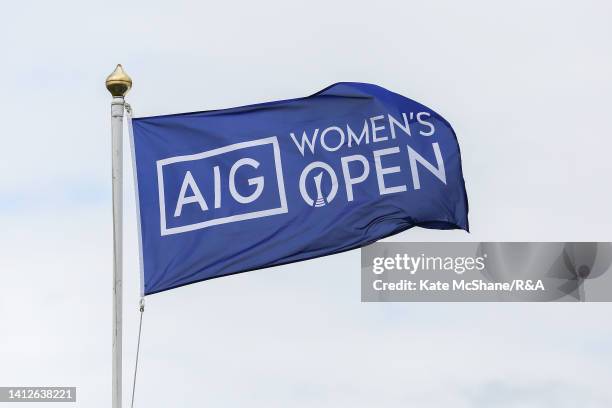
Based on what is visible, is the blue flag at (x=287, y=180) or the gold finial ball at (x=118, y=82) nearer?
the gold finial ball at (x=118, y=82)

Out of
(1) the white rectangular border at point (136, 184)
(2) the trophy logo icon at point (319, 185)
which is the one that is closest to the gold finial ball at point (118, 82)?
(1) the white rectangular border at point (136, 184)

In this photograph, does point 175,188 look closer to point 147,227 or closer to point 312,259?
point 147,227

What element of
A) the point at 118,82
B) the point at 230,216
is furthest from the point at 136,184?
the point at 118,82

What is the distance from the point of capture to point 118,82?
2041 cm

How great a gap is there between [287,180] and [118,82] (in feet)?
10.0

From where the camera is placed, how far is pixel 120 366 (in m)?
19.8

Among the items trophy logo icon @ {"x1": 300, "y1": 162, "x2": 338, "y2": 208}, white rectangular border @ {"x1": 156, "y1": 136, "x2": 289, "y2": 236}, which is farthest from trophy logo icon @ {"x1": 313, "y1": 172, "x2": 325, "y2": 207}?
white rectangular border @ {"x1": 156, "y1": 136, "x2": 289, "y2": 236}

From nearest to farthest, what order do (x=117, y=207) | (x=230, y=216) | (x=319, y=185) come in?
(x=117, y=207) → (x=230, y=216) → (x=319, y=185)

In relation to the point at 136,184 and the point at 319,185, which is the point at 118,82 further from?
the point at 319,185

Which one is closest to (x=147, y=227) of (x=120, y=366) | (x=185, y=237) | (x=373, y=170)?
(x=185, y=237)

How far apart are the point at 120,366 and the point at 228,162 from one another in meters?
3.67

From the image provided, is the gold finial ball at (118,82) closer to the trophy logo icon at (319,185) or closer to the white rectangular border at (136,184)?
the white rectangular border at (136,184)

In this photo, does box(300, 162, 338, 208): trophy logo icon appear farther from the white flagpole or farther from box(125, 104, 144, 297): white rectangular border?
the white flagpole

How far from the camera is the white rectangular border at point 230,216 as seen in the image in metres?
21.0
